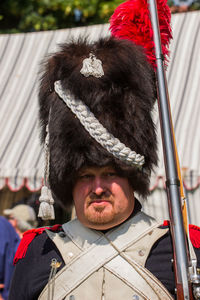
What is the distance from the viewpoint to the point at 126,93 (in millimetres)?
2146

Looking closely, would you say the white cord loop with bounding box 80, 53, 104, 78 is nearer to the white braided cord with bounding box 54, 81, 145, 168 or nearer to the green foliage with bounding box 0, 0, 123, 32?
the white braided cord with bounding box 54, 81, 145, 168

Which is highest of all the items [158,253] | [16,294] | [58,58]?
[58,58]

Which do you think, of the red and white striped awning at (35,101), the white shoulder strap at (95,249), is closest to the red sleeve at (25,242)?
the white shoulder strap at (95,249)

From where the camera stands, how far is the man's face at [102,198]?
6.61 ft

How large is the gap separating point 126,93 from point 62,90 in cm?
27

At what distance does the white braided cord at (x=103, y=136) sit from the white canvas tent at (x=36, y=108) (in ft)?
8.01

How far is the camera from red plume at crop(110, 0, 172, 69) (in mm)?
2279

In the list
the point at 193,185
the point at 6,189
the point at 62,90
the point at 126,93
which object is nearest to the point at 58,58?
the point at 62,90

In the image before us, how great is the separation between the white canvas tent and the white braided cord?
2443mm

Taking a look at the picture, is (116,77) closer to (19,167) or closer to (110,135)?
(110,135)

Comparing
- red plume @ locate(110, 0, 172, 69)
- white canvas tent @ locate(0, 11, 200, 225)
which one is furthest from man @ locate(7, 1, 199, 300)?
white canvas tent @ locate(0, 11, 200, 225)

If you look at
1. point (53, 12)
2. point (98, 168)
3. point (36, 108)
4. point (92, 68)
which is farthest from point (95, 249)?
point (53, 12)

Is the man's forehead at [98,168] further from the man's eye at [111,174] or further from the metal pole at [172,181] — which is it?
the metal pole at [172,181]

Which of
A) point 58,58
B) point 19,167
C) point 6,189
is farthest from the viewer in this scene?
point 6,189
